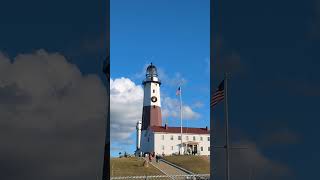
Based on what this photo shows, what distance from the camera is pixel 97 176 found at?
1709cm

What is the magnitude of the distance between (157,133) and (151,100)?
761 cm

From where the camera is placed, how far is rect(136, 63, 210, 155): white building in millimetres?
76062

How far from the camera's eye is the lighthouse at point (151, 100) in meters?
79.4

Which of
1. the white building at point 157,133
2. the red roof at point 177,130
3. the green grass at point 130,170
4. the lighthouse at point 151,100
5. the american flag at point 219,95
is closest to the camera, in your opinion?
the american flag at point 219,95

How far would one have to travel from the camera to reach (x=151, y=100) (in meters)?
81.4

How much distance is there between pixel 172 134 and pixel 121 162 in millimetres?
30534

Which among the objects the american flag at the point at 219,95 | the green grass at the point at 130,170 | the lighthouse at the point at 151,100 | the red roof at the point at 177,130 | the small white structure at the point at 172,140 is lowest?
the green grass at the point at 130,170

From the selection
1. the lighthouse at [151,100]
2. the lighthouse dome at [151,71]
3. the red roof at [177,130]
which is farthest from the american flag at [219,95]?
the lighthouse dome at [151,71]

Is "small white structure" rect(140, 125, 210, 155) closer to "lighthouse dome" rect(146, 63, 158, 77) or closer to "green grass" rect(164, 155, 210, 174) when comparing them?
"lighthouse dome" rect(146, 63, 158, 77)

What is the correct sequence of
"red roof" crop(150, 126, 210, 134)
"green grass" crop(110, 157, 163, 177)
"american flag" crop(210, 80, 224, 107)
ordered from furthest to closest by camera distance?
"red roof" crop(150, 126, 210, 134) → "green grass" crop(110, 157, 163, 177) → "american flag" crop(210, 80, 224, 107)

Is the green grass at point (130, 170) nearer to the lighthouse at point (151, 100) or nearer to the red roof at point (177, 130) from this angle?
the red roof at point (177, 130)

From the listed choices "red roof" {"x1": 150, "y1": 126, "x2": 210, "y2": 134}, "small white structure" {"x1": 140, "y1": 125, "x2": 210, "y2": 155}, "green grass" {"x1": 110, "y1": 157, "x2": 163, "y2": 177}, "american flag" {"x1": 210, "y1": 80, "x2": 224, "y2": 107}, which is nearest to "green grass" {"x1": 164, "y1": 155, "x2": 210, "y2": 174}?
"green grass" {"x1": 110, "y1": 157, "x2": 163, "y2": 177}

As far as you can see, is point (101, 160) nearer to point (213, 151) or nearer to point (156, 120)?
point (213, 151)

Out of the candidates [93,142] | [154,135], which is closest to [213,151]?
[93,142]
